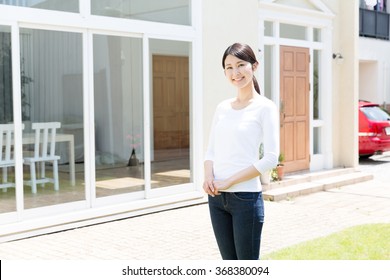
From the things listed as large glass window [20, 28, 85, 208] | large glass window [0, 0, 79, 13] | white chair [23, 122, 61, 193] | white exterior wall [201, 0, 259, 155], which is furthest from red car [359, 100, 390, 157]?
large glass window [0, 0, 79, 13]

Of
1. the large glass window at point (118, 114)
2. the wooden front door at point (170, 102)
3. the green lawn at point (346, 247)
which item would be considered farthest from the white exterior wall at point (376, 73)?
the green lawn at point (346, 247)

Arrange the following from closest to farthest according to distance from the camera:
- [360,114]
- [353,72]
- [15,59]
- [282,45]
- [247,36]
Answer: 1. [15,59]
2. [247,36]
3. [282,45]
4. [353,72]
5. [360,114]

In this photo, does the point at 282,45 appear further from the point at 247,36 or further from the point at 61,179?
the point at 61,179

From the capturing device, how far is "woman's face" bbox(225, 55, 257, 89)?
3.12 m

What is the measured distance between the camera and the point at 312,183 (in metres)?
9.39

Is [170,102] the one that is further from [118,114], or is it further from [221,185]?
[221,185]

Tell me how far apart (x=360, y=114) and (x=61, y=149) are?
785 cm

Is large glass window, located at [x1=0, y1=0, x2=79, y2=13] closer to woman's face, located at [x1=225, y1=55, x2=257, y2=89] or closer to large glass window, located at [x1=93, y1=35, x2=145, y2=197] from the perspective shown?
large glass window, located at [x1=93, y1=35, x2=145, y2=197]

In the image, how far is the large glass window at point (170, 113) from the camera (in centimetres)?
786

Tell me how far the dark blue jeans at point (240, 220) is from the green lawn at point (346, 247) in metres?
2.05

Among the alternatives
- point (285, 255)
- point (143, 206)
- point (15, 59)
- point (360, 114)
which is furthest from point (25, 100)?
point (360, 114)

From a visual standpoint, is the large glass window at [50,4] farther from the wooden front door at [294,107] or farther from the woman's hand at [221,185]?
the wooden front door at [294,107]

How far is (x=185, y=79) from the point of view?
8.26m

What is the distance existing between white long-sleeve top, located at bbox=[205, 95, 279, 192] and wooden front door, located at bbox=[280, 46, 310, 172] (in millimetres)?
6546
